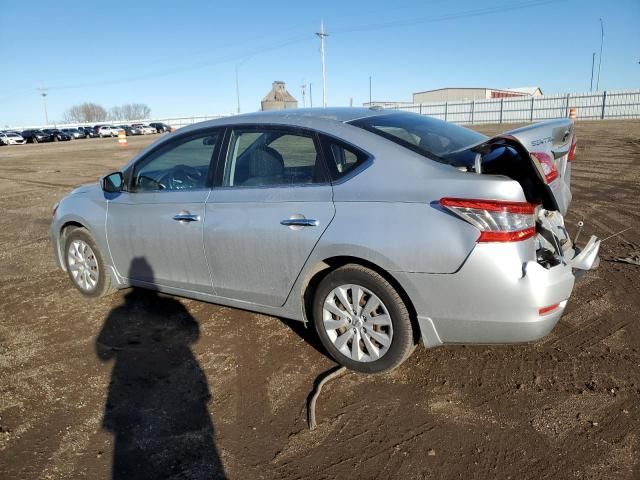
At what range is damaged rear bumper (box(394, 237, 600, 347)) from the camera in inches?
110

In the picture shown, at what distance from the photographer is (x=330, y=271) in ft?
11.2

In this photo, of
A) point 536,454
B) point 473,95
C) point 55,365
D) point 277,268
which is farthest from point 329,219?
point 473,95

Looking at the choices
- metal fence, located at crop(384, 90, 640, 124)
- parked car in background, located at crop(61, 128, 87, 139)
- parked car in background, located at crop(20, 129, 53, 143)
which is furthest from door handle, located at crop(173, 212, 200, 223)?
parked car in background, located at crop(61, 128, 87, 139)

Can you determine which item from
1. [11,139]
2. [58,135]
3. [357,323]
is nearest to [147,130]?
[58,135]

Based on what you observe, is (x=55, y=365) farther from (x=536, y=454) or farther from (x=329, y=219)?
(x=536, y=454)

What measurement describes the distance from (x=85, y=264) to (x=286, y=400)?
2.89 m

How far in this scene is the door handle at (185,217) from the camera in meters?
3.89

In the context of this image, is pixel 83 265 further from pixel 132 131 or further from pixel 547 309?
pixel 132 131

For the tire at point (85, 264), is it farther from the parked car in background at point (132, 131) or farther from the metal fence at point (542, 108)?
the parked car in background at point (132, 131)

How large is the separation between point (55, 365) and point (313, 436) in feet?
7.07

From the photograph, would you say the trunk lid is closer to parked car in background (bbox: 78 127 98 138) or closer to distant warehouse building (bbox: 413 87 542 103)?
parked car in background (bbox: 78 127 98 138)

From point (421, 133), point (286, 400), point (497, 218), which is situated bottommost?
point (286, 400)

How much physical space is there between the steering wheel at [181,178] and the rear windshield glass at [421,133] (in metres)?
1.40

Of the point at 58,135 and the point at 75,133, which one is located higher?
the point at 75,133
